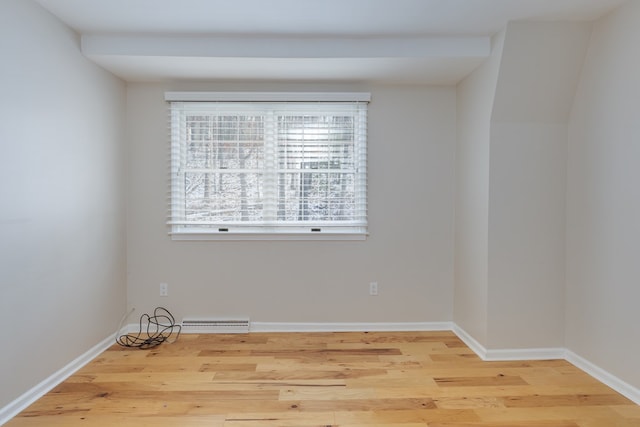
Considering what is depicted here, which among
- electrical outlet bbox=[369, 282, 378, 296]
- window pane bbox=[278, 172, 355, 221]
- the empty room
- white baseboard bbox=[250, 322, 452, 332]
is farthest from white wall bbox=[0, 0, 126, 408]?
electrical outlet bbox=[369, 282, 378, 296]

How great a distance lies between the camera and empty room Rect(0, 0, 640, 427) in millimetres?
2166

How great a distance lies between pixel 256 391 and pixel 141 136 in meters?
2.50

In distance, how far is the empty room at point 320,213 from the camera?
2.17 meters

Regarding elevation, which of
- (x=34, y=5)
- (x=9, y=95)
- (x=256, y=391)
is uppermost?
(x=34, y=5)

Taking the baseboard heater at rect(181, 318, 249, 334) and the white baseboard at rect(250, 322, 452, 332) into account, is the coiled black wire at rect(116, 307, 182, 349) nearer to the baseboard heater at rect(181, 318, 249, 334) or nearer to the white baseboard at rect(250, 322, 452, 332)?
the baseboard heater at rect(181, 318, 249, 334)

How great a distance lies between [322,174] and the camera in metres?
3.33

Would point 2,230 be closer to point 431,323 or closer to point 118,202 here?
point 118,202

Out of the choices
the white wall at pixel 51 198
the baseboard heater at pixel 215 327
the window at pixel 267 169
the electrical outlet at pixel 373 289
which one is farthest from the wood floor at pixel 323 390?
the window at pixel 267 169

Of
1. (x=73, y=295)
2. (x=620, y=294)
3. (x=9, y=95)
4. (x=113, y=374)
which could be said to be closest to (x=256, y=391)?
(x=113, y=374)

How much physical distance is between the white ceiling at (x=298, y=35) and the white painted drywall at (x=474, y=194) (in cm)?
18

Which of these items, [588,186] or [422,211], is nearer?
[588,186]

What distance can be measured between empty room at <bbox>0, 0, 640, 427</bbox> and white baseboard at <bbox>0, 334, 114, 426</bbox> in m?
0.02

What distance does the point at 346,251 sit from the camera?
3338 mm

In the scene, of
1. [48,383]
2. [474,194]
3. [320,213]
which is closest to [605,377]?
[474,194]
